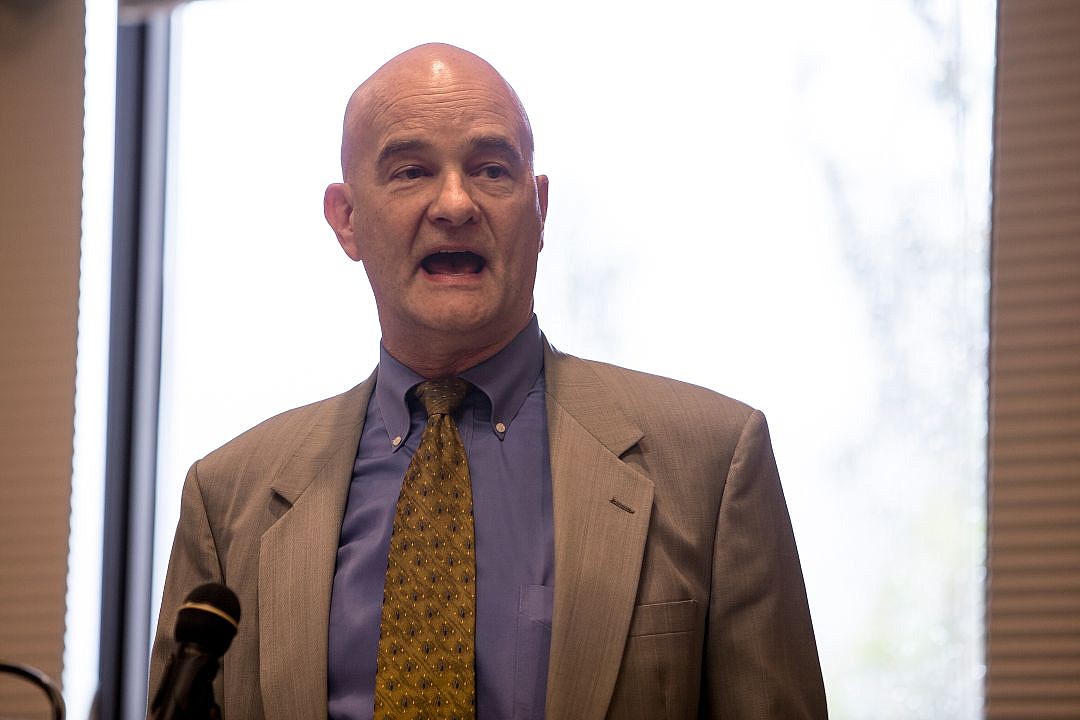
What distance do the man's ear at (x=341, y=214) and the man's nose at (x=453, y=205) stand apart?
204 mm

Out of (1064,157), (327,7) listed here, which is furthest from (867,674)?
(327,7)

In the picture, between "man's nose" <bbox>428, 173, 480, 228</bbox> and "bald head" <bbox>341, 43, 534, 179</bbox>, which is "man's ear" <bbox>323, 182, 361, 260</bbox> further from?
"man's nose" <bbox>428, 173, 480, 228</bbox>

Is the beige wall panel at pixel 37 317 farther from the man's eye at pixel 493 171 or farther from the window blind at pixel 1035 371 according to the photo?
the window blind at pixel 1035 371

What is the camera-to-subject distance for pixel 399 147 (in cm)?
159

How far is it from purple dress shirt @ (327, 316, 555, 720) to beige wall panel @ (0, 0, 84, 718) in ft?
4.70

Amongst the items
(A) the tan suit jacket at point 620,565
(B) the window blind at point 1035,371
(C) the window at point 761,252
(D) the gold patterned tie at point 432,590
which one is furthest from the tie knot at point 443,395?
(B) the window blind at point 1035,371

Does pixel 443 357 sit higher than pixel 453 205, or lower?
lower

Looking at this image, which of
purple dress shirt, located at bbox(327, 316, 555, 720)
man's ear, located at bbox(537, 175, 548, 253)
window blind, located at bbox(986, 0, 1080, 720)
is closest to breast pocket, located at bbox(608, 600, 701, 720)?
purple dress shirt, located at bbox(327, 316, 555, 720)

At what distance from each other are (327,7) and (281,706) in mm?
2041

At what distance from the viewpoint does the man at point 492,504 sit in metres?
1.45

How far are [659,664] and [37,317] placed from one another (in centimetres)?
202

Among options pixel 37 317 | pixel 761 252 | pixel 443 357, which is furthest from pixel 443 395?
pixel 37 317

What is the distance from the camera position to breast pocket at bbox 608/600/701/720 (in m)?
1.42

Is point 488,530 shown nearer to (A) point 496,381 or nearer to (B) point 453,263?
(A) point 496,381
